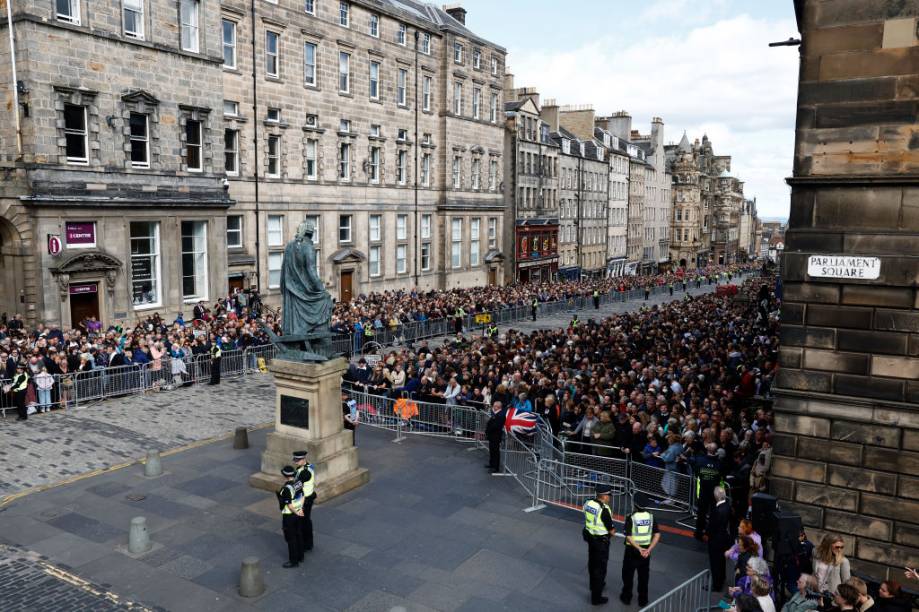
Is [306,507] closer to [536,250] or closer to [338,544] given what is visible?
[338,544]

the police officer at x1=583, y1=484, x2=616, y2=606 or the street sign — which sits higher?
the street sign

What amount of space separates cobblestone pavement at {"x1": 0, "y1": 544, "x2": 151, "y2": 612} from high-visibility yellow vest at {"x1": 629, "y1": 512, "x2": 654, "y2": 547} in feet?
21.6

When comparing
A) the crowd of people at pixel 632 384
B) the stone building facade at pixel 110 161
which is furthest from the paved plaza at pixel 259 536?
the stone building facade at pixel 110 161

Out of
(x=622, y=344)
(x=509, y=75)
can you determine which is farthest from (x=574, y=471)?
(x=509, y=75)

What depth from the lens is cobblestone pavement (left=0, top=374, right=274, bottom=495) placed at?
14.8m

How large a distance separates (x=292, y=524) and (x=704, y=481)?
649 cm

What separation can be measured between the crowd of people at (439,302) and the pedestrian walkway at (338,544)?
557 inches

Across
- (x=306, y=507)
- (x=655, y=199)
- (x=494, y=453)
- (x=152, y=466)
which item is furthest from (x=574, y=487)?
(x=655, y=199)

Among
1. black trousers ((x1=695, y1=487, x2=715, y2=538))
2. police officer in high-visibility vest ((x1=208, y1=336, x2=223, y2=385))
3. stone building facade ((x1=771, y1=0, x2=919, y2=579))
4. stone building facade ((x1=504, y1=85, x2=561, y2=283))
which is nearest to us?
stone building facade ((x1=771, y1=0, x2=919, y2=579))

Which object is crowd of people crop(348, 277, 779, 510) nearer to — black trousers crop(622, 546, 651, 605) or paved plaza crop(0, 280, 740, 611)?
paved plaza crop(0, 280, 740, 611)

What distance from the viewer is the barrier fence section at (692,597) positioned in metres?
9.06

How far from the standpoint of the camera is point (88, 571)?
10.4 metres

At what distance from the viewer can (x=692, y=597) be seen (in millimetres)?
9531

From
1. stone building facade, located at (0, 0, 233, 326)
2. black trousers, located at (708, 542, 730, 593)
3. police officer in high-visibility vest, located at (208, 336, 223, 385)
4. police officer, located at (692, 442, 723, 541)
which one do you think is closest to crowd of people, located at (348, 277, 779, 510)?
police officer, located at (692, 442, 723, 541)
